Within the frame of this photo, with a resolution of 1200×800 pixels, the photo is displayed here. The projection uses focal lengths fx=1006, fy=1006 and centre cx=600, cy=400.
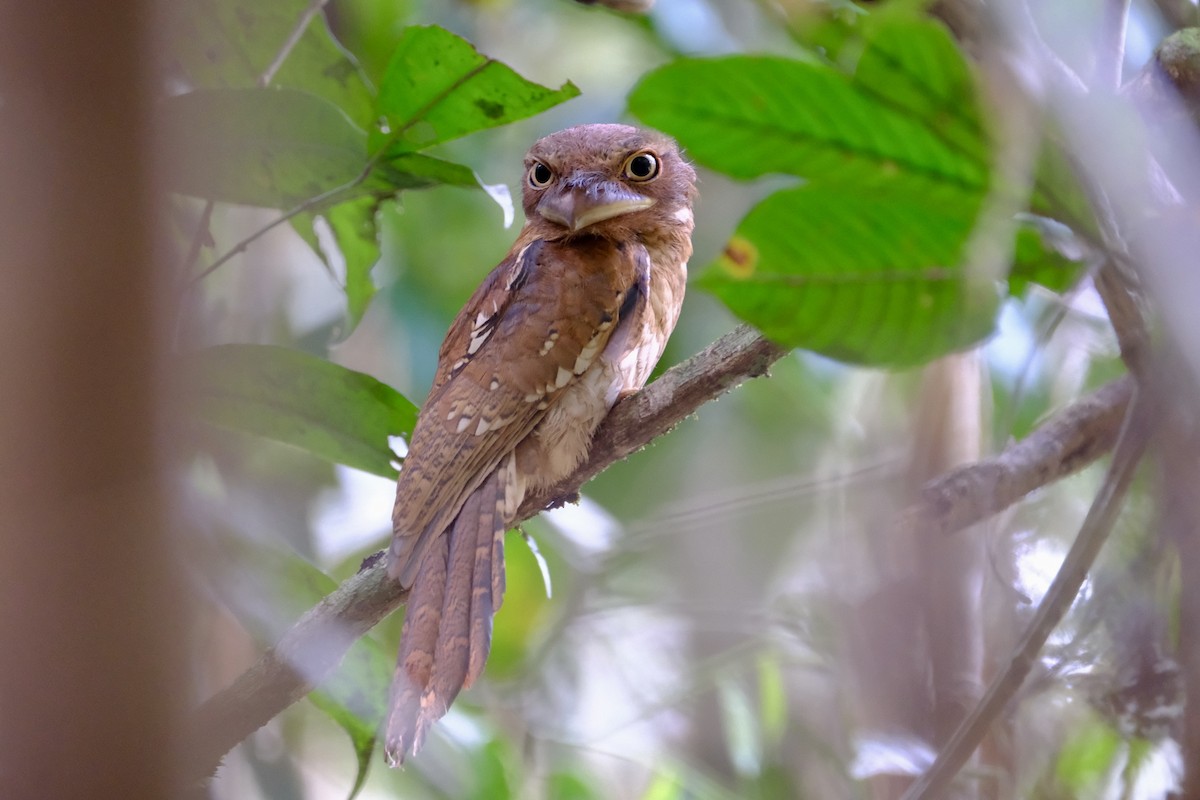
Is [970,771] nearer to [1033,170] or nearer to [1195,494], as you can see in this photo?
[1195,494]

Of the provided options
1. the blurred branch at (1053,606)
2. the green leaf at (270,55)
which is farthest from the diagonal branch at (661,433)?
the green leaf at (270,55)

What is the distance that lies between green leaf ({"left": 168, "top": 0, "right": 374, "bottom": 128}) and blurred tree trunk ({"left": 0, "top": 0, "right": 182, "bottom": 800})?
49.8 inches

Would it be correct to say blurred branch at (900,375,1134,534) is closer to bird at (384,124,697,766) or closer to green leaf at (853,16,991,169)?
green leaf at (853,16,991,169)

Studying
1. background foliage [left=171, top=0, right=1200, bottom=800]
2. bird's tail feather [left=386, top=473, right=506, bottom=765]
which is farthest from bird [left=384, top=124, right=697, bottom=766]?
background foliage [left=171, top=0, right=1200, bottom=800]

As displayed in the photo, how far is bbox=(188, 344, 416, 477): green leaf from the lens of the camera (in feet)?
5.59

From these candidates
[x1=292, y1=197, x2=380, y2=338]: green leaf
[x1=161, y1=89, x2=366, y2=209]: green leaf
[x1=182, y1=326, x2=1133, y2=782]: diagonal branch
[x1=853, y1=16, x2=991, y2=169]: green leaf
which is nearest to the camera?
[x1=853, y1=16, x2=991, y2=169]: green leaf

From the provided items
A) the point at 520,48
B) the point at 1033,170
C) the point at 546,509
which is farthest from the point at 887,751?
the point at 520,48

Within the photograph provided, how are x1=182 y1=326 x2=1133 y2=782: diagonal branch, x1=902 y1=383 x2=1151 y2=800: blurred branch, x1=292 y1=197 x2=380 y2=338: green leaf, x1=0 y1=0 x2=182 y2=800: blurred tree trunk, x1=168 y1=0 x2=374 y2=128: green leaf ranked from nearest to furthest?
1. x1=0 y1=0 x2=182 y2=800: blurred tree trunk
2. x1=902 y1=383 x2=1151 y2=800: blurred branch
3. x1=182 y1=326 x2=1133 y2=782: diagonal branch
4. x1=168 y1=0 x2=374 y2=128: green leaf
5. x1=292 y1=197 x2=380 y2=338: green leaf

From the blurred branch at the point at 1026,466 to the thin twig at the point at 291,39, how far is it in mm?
1386

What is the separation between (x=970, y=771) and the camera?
1258 mm

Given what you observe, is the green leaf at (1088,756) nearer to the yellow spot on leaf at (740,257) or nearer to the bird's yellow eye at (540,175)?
the yellow spot on leaf at (740,257)

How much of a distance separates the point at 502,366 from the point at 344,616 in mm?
560

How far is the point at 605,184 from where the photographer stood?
222 centimetres

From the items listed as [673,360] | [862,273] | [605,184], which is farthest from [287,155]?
[673,360]
